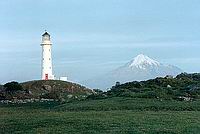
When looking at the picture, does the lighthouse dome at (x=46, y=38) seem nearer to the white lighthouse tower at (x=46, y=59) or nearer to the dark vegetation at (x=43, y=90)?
the white lighthouse tower at (x=46, y=59)

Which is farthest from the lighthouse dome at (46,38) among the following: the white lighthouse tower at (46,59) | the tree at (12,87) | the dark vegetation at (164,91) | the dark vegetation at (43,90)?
the dark vegetation at (164,91)

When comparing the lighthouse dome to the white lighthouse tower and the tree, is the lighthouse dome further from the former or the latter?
the tree

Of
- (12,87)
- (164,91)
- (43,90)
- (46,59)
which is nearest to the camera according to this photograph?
(164,91)

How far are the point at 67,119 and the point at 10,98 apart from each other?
42.6 metres

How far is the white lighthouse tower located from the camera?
105562 mm

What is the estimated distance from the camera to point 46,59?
106312 millimetres

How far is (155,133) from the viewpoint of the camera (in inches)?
1031

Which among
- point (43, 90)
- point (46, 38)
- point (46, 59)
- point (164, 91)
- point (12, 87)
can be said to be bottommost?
point (164, 91)

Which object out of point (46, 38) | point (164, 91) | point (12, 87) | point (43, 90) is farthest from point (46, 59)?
point (164, 91)

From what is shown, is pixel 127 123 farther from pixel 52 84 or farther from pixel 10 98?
pixel 52 84

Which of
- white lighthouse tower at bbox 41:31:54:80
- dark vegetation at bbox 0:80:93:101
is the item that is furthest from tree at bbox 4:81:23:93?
white lighthouse tower at bbox 41:31:54:80

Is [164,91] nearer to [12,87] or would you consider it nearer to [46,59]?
[12,87]

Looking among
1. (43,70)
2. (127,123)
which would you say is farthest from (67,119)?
(43,70)

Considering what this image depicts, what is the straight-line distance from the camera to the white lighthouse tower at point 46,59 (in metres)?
106
